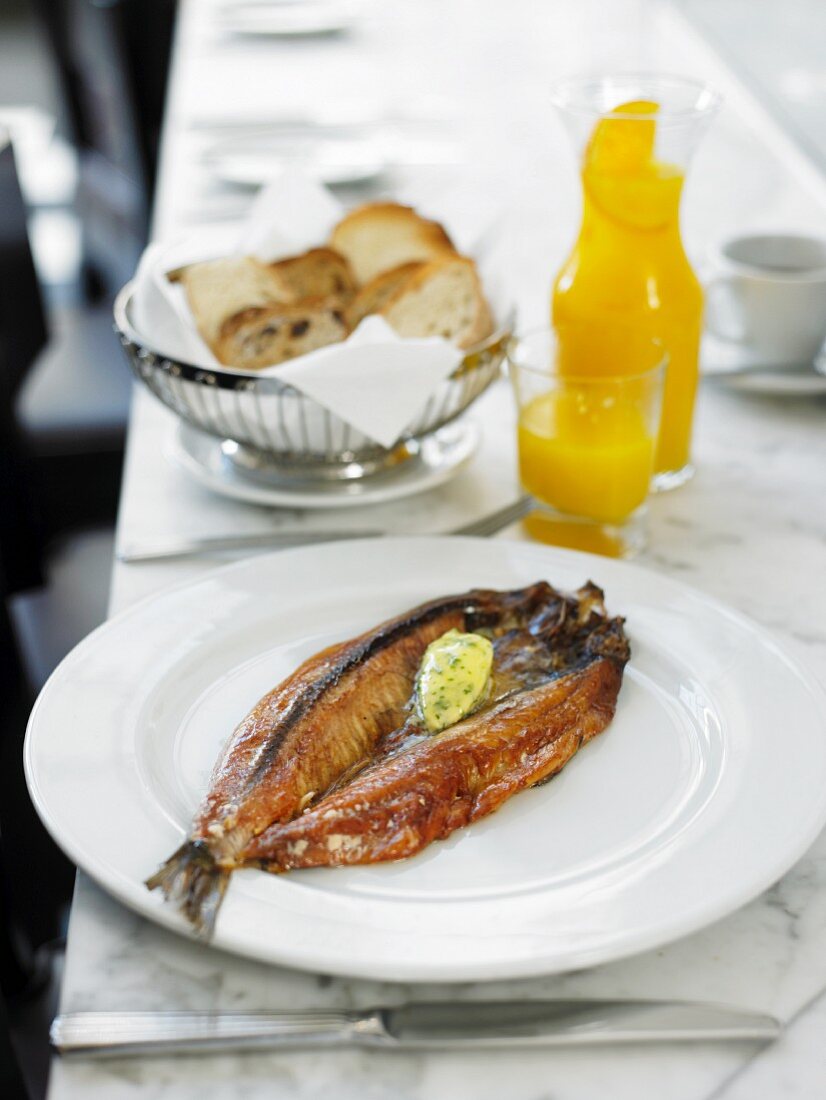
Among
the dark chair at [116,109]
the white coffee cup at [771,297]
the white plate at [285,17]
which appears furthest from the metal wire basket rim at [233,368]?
the white plate at [285,17]

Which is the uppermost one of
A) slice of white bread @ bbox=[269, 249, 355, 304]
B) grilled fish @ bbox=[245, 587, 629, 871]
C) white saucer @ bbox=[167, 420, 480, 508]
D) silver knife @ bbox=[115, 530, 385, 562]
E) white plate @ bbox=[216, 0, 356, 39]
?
slice of white bread @ bbox=[269, 249, 355, 304]

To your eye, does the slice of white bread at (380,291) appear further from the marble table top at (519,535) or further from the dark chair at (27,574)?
the dark chair at (27,574)

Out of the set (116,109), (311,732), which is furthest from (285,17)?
(311,732)

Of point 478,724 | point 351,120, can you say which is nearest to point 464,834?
point 478,724

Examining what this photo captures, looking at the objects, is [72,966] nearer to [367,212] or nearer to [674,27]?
[367,212]

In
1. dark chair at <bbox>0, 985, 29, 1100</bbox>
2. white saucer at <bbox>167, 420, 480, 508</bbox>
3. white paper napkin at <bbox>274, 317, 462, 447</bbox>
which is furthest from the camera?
white saucer at <bbox>167, 420, 480, 508</bbox>

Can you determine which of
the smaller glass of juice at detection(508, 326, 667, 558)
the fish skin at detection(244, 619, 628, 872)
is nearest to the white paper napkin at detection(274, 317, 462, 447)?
the smaller glass of juice at detection(508, 326, 667, 558)

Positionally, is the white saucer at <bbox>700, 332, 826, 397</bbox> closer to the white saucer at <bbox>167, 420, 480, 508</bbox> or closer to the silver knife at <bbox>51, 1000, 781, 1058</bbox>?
the white saucer at <bbox>167, 420, 480, 508</bbox>

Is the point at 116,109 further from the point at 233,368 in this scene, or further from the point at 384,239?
the point at 233,368
